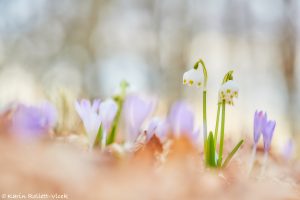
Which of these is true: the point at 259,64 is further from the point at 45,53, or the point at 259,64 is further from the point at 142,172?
the point at 142,172

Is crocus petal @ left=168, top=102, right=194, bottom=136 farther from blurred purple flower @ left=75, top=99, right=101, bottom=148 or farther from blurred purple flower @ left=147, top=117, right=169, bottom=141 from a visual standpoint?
blurred purple flower @ left=75, top=99, right=101, bottom=148

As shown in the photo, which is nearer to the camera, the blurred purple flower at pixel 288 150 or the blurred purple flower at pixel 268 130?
the blurred purple flower at pixel 268 130

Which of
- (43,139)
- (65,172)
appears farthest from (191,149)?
(65,172)

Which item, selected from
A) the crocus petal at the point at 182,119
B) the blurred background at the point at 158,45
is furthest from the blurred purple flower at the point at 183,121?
the blurred background at the point at 158,45

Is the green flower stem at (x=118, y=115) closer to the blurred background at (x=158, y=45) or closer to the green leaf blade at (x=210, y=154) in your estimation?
the green leaf blade at (x=210, y=154)

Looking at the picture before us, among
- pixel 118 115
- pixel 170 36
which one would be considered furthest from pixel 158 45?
pixel 118 115

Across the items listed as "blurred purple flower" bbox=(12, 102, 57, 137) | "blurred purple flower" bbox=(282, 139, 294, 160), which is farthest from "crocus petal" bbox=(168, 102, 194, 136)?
"blurred purple flower" bbox=(282, 139, 294, 160)

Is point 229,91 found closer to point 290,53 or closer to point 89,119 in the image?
point 89,119
